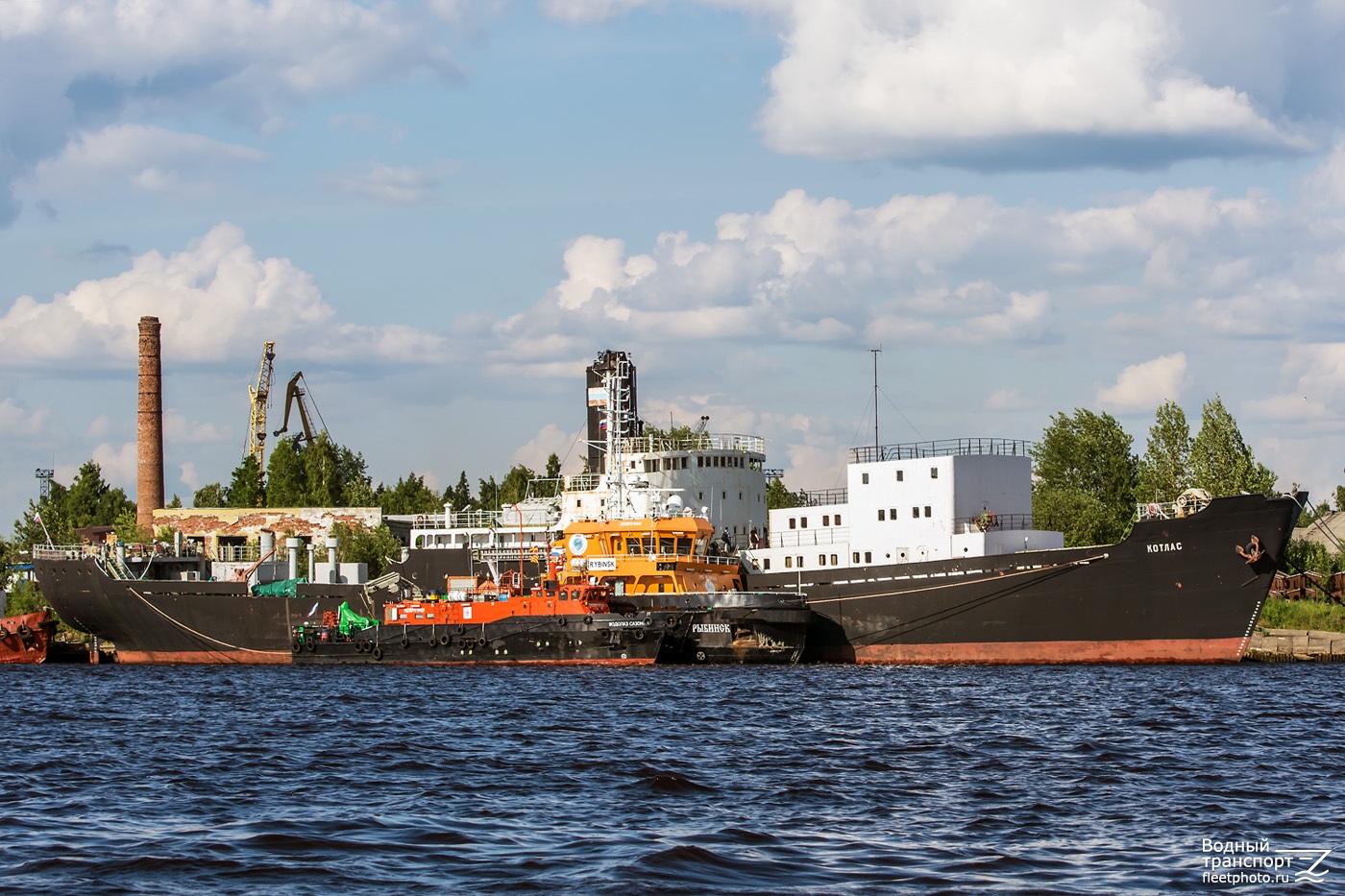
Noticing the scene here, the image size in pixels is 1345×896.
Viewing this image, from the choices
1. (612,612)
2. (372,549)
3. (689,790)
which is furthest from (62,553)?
(689,790)

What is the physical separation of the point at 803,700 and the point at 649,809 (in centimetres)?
1905

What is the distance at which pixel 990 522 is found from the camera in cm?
6100

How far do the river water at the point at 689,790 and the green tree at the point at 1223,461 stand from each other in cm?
3551

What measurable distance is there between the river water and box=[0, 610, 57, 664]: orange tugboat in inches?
1346

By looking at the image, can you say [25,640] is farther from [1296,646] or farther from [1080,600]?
[1296,646]

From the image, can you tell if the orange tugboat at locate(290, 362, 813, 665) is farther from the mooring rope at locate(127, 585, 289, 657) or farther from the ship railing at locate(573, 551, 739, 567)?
the mooring rope at locate(127, 585, 289, 657)

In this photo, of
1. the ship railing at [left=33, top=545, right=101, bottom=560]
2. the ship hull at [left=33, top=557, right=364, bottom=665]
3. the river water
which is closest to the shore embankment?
the river water

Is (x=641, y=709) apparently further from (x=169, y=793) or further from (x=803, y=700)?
(x=169, y=793)

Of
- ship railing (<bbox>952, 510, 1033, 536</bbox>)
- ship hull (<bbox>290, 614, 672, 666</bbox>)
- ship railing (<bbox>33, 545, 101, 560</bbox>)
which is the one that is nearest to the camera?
ship hull (<bbox>290, 614, 672, 666</bbox>)

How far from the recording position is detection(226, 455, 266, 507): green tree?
114562 mm

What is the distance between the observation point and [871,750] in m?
32.0

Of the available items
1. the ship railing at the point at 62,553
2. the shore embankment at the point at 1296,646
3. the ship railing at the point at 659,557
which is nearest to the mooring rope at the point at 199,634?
the ship railing at the point at 62,553

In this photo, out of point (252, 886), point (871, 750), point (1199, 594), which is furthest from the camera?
point (1199, 594)

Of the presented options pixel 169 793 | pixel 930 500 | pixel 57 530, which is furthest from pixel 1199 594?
pixel 57 530
